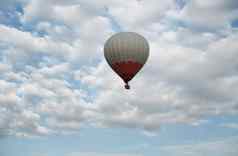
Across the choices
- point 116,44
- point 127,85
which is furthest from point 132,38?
point 127,85

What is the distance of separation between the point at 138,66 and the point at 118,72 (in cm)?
447

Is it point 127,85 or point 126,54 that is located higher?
point 126,54

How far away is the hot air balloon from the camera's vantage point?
85.9 metres

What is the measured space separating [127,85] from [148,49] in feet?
33.7

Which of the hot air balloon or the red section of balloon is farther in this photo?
the red section of balloon

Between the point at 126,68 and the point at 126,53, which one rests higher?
the point at 126,53

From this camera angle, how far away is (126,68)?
282 ft

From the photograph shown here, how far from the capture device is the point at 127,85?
84375 mm

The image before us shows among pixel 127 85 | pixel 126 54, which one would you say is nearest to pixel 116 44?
pixel 126 54

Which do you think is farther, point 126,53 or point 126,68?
point 126,68

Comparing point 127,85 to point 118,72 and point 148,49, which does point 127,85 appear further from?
point 148,49

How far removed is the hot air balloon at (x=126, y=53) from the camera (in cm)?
8588

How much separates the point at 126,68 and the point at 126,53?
124 inches

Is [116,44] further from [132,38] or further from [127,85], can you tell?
[127,85]
